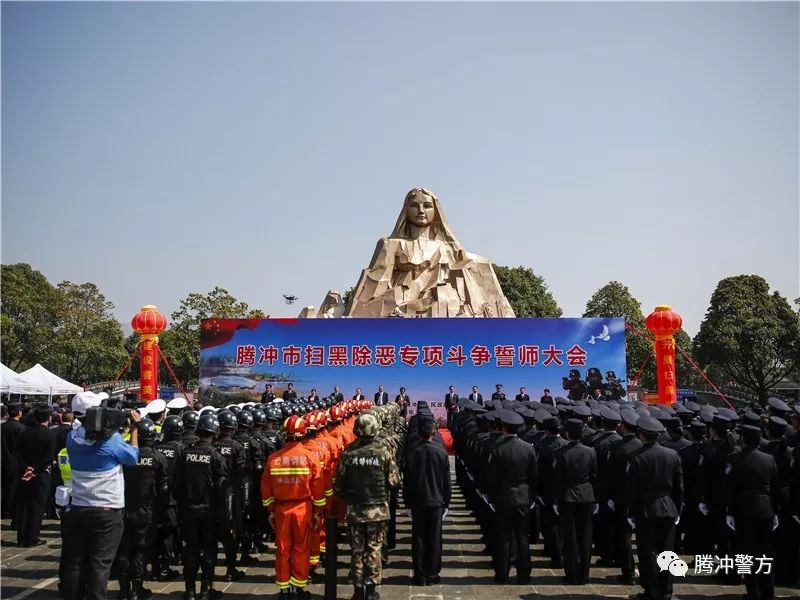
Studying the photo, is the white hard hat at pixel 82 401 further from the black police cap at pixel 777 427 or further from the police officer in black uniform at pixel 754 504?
the black police cap at pixel 777 427

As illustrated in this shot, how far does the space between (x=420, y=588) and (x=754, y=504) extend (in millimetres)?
3195

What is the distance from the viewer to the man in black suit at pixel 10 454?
370 inches

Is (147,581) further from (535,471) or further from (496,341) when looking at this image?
(496,341)

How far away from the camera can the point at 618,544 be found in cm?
707

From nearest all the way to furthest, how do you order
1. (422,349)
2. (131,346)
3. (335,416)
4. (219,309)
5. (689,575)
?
(689,575) → (335,416) → (422,349) → (219,309) → (131,346)

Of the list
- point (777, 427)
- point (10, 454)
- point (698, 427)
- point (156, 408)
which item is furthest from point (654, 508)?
point (10, 454)

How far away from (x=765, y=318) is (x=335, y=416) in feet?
94.5

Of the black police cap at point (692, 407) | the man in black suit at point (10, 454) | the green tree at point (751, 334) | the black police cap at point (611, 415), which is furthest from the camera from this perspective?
the green tree at point (751, 334)

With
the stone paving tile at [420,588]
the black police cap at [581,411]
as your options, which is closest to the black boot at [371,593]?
the stone paving tile at [420,588]

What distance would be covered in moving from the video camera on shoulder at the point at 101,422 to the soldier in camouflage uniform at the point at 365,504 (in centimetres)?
201

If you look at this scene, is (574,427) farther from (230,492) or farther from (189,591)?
(189,591)

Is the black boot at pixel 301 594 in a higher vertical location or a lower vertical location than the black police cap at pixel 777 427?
lower

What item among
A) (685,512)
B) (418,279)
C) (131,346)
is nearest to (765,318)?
(418,279)

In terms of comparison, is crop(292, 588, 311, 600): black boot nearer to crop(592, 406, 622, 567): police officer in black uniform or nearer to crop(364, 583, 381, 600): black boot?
crop(364, 583, 381, 600): black boot
